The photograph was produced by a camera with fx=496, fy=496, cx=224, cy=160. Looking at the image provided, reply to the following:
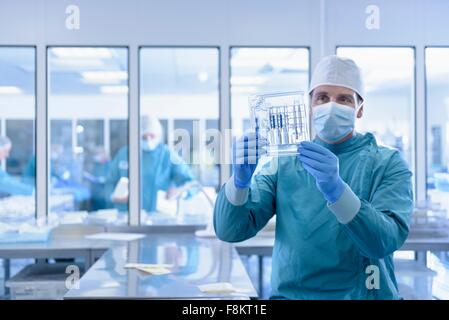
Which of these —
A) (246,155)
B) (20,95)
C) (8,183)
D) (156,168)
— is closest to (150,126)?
(156,168)

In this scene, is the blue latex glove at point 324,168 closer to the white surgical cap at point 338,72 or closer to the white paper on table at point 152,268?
the white surgical cap at point 338,72

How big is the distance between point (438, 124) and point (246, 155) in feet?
1.39

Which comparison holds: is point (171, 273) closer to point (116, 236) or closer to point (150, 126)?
point (116, 236)

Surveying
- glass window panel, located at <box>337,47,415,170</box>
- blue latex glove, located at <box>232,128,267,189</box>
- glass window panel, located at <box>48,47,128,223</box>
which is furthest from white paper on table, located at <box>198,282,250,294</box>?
glass window panel, located at <box>48,47,128,223</box>

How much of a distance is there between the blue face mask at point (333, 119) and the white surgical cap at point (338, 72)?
0.16ft

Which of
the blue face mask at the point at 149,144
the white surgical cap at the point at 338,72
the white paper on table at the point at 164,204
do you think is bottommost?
the white paper on table at the point at 164,204

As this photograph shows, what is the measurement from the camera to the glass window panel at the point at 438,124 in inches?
32.7

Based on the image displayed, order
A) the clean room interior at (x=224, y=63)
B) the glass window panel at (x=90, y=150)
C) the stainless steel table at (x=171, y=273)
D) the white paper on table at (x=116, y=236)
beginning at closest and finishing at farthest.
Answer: the clean room interior at (x=224, y=63)
the stainless steel table at (x=171, y=273)
the white paper on table at (x=116, y=236)
the glass window panel at (x=90, y=150)

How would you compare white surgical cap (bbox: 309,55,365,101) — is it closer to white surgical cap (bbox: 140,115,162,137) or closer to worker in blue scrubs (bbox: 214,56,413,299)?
worker in blue scrubs (bbox: 214,56,413,299)

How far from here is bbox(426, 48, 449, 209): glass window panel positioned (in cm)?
83

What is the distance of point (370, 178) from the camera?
1.04 meters

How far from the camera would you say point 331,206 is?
90cm

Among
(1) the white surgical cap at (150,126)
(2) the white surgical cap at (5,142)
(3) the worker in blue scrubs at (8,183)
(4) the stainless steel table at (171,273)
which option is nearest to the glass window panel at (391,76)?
(4) the stainless steel table at (171,273)

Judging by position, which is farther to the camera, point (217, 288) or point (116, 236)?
point (116, 236)
